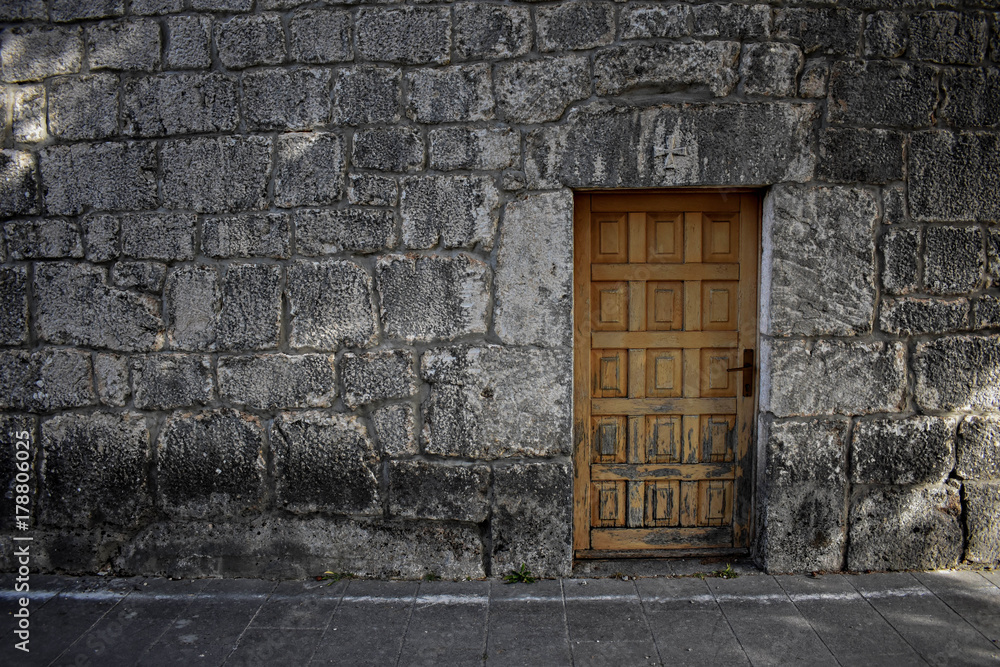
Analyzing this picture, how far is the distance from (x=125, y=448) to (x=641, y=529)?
261 centimetres

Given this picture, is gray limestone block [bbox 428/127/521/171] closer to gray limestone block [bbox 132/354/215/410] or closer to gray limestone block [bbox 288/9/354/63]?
gray limestone block [bbox 288/9/354/63]

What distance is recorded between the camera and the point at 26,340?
302cm

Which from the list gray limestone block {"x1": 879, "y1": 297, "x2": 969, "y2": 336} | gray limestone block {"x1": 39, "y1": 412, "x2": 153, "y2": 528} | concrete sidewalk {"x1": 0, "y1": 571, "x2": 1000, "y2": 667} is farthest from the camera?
gray limestone block {"x1": 39, "y1": 412, "x2": 153, "y2": 528}

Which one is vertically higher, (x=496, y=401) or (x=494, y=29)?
(x=494, y=29)

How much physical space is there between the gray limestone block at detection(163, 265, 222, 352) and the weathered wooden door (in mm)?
1768

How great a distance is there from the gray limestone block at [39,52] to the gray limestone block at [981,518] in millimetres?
4804

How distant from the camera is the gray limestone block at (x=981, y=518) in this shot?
296 centimetres

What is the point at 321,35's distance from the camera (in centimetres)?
286

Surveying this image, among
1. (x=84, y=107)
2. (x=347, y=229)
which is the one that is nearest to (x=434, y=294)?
(x=347, y=229)

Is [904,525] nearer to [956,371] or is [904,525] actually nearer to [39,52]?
[956,371]

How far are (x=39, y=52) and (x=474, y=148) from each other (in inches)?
86.4

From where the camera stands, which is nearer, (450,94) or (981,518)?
(450,94)

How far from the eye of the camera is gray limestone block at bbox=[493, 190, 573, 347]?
2.85m

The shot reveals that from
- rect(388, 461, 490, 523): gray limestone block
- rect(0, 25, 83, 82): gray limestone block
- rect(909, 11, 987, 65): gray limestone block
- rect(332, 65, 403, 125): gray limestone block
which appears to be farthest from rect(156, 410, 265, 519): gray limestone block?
rect(909, 11, 987, 65): gray limestone block
